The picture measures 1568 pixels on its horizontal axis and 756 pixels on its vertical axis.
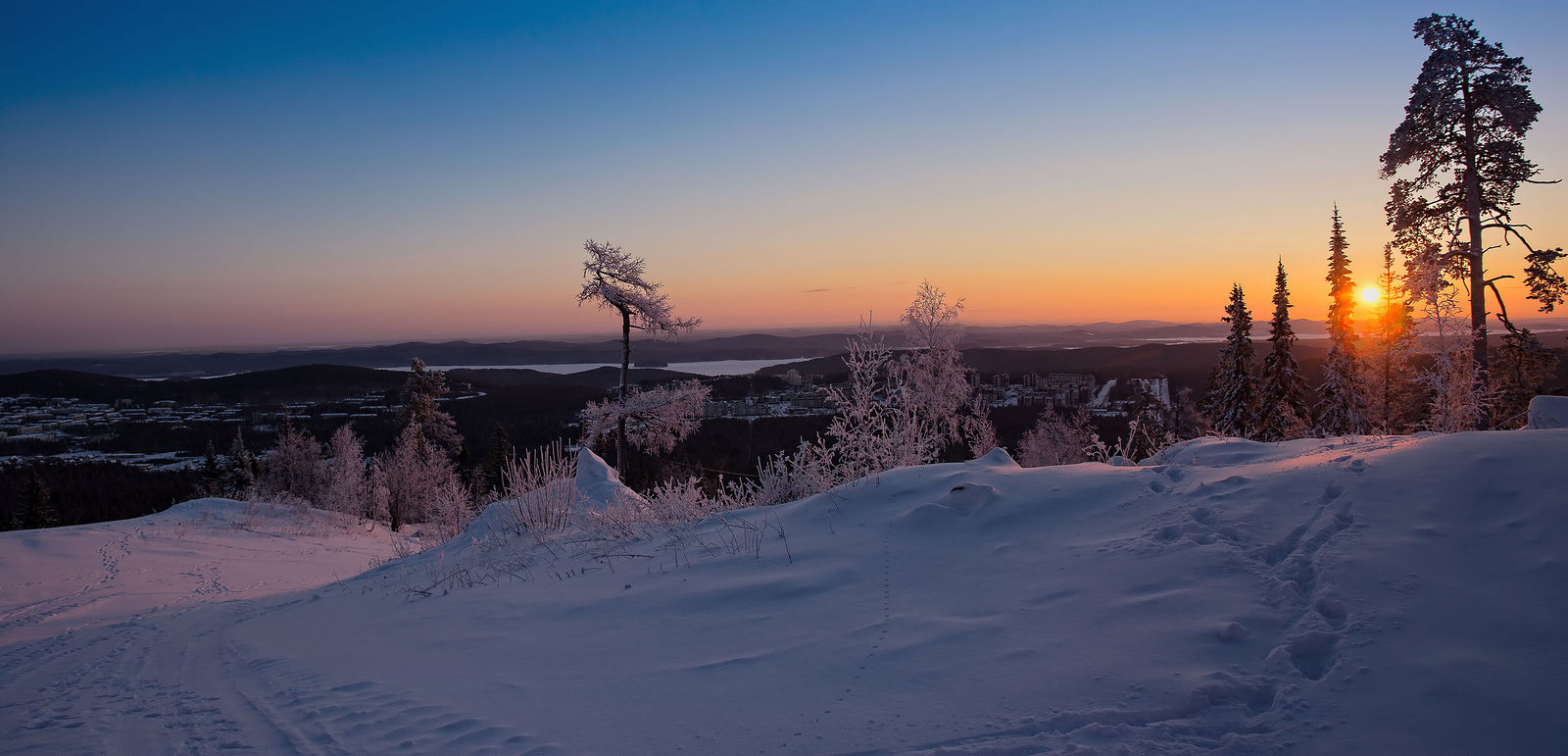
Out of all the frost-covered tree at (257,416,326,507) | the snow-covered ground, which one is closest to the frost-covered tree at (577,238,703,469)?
the snow-covered ground

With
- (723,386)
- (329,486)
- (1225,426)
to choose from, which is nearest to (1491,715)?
(1225,426)

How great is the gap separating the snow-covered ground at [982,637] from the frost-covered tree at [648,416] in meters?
12.6

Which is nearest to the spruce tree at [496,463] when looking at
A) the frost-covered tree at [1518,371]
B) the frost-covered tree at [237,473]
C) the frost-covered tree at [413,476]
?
the frost-covered tree at [413,476]

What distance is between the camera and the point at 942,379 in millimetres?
23000

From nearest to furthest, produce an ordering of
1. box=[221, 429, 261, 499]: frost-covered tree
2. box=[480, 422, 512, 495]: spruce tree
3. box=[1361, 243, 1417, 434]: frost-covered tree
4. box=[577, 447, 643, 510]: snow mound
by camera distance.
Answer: box=[577, 447, 643, 510]: snow mound → box=[1361, 243, 1417, 434]: frost-covered tree → box=[221, 429, 261, 499]: frost-covered tree → box=[480, 422, 512, 495]: spruce tree

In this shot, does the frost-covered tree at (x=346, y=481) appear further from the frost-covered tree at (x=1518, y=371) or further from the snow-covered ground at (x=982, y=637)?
the frost-covered tree at (x=1518, y=371)

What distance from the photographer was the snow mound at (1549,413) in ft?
17.8

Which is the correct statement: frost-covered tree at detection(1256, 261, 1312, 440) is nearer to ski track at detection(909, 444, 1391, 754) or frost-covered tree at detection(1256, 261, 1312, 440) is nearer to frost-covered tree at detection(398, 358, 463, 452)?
ski track at detection(909, 444, 1391, 754)

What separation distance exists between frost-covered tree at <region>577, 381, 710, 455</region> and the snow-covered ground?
12584 mm

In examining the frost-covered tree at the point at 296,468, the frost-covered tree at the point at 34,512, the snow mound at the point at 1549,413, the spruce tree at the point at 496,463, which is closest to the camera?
the snow mound at the point at 1549,413

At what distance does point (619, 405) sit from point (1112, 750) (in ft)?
57.8

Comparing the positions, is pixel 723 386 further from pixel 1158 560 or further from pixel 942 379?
pixel 1158 560

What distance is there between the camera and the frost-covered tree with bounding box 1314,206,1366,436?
2531 cm

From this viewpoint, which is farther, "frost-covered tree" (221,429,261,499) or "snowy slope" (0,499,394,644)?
"frost-covered tree" (221,429,261,499)
